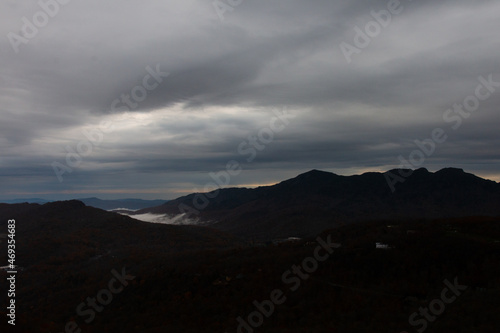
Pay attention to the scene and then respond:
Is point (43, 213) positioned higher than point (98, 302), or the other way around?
point (43, 213)

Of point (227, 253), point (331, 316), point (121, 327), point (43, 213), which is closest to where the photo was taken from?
point (331, 316)

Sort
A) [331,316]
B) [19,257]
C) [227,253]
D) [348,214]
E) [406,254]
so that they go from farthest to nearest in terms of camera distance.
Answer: [348,214] → [19,257] → [227,253] → [406,254] → [331,316]

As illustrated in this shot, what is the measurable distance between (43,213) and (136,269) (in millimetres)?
107480

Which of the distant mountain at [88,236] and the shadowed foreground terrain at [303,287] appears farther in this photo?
the distant mountain at [88,236]

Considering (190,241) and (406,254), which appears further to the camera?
(190,241)

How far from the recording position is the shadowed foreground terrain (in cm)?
2697

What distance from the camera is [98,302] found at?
42219 millimetres

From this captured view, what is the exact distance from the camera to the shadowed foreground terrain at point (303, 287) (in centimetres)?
2697

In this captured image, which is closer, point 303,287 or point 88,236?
point 303,287

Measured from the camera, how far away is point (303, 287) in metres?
35.0

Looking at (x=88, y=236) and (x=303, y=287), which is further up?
(x=88, y=236)

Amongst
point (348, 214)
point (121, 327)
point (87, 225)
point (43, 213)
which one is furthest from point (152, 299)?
point (348, 214)

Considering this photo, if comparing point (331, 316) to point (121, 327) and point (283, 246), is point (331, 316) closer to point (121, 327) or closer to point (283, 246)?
point (121, 327)

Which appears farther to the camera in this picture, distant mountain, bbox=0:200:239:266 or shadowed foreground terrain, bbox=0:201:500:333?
distant mountain, bbox=0:200:239:266
